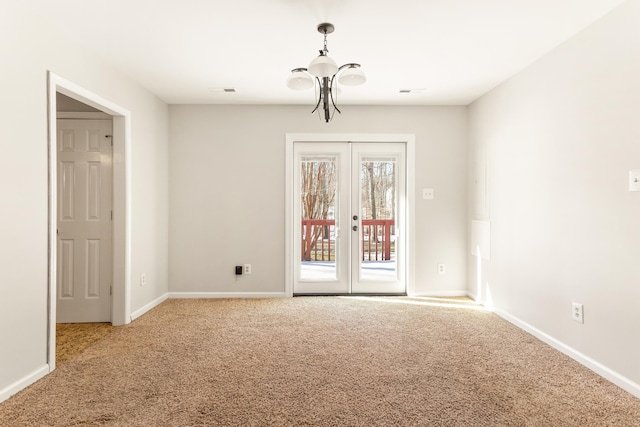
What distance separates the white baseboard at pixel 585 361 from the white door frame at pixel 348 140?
4.64ft

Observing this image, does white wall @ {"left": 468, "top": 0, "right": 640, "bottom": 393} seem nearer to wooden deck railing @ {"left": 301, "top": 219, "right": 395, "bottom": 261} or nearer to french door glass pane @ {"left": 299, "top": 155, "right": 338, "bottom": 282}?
wooden deck railing @ {"left": 301, "top": 219, "right": 395, "bottom": 261}

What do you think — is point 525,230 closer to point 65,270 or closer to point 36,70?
point 36,70

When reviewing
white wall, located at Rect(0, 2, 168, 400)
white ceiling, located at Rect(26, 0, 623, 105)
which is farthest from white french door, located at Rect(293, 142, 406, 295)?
white wall, located at Rect(0, 2, 168, 400)

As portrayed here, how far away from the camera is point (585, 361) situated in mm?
2635

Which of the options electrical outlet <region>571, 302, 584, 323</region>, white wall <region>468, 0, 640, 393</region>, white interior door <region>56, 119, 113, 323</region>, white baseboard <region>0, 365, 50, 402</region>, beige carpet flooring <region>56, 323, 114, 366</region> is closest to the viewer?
white baseboard <region>0, 365, 50, 402</region>

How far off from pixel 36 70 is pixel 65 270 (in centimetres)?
204

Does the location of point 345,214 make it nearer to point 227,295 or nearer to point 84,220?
point 227,295

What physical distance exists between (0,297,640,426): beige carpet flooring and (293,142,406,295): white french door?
1098 millimetres

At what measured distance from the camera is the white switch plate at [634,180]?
2215 mm

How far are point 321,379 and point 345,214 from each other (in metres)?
2.58

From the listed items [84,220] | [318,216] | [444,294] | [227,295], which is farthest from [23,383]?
[444,294]

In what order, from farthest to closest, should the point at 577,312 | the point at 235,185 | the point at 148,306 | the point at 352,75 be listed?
the point at 235,185 < the point at 148,306 < the point at 577,312 < the point at 352,75

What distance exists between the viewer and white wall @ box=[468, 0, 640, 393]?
2.30 m

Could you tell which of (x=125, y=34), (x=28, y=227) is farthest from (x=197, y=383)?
(x=125, y=34)
